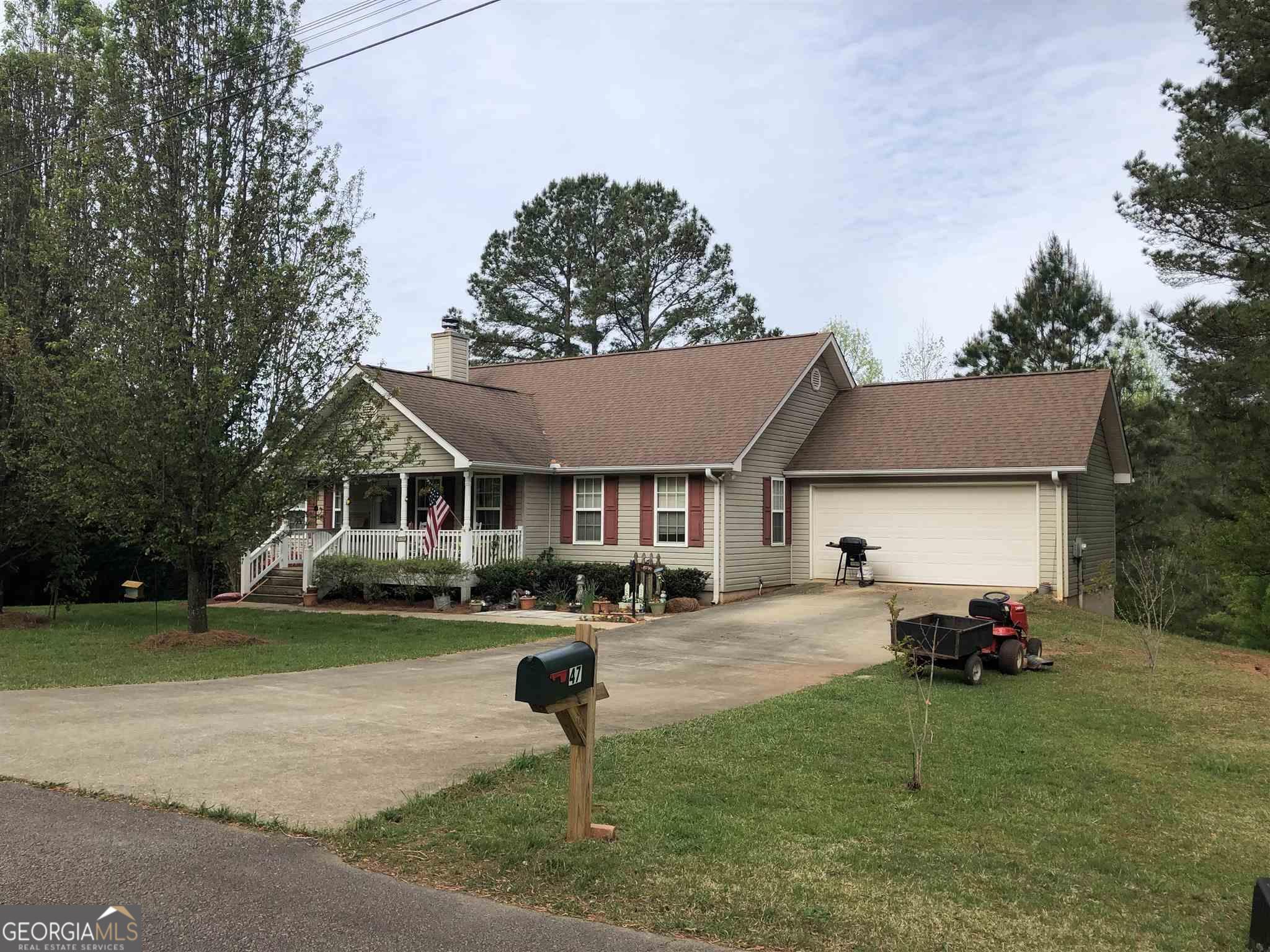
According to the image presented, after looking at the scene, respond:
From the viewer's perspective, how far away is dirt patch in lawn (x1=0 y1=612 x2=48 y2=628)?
55.9ft

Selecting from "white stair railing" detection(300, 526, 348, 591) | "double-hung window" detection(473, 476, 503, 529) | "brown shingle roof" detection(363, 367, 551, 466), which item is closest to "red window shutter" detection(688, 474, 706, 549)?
"brown shingle roof" detection(363, 367, 551, 466)

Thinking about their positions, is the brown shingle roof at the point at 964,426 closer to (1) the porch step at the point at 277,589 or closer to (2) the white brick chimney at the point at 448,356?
(2) the white brick chimney at the point at 448,356

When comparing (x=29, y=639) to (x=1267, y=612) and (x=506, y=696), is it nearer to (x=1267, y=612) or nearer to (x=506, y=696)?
(x=506, y=696)

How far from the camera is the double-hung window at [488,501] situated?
2150 centimetres

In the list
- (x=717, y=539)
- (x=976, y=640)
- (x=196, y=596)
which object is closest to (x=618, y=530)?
(x=717, y=539)

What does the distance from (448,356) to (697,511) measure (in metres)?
8.88

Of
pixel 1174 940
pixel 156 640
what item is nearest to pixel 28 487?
pixel 156 640

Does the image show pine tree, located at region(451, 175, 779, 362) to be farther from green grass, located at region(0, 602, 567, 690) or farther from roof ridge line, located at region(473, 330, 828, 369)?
green grass, located at region(0, 602, 567, 690)

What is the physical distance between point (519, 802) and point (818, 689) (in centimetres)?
503

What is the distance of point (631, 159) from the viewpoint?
41.2 meters

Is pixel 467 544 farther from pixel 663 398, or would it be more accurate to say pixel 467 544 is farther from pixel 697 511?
pixel 663 398

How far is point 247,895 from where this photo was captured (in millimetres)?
4613

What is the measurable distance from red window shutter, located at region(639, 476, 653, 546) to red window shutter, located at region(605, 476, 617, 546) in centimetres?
62

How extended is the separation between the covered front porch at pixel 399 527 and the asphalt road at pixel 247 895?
552 inches
